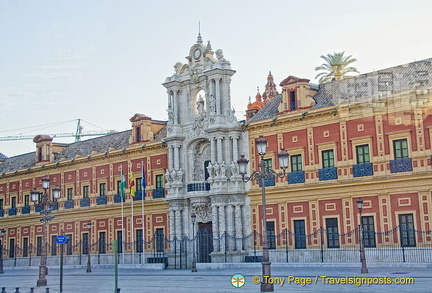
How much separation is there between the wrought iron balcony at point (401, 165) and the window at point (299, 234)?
6324 mm

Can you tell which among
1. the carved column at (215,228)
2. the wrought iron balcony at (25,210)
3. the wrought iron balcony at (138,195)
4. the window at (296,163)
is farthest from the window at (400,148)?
the wrought iron balcony at (25,210)

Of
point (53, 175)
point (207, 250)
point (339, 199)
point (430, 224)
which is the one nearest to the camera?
point (430, 224)

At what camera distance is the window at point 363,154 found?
1284 inches

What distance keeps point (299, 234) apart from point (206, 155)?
893 cm

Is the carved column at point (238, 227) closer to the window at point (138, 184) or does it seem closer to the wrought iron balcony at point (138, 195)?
A: the wrought iron balcony at point (138, 195)

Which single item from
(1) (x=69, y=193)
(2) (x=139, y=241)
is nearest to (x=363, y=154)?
(2) (x=139, y=241)

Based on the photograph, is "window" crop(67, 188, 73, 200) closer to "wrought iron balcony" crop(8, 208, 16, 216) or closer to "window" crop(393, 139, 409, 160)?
"wrought iron balcony" crop(8, 208, 16, 216)

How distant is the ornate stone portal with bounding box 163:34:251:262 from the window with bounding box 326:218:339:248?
18.4 ft

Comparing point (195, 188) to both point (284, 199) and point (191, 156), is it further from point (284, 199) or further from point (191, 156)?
point (284, 199)

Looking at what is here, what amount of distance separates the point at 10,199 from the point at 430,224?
1534 inches

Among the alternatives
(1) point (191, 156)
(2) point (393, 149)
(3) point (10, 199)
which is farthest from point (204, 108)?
(3) point (10, 199)

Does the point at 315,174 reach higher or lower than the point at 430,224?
higher

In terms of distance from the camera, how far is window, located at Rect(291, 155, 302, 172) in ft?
116

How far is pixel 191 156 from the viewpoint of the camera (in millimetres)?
40594
